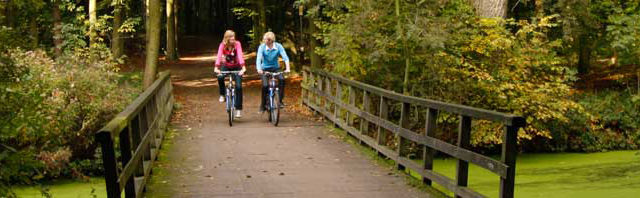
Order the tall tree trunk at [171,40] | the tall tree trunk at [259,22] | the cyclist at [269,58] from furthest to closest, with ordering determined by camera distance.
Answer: the tall tree trunk at [171,40], the tall tree trunk at [259,22], the cyclist at [269,58]

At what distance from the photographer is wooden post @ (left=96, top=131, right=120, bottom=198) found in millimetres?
5438

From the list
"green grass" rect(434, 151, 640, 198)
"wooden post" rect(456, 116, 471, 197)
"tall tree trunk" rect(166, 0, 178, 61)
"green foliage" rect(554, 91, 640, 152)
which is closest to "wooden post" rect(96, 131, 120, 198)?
"wooden post" rect(456, 116, 471, 197)

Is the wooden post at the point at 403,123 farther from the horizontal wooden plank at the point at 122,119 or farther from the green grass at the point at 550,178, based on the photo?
the horizontal wooden plank at the point at 122,119

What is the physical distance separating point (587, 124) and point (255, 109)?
28.3ft

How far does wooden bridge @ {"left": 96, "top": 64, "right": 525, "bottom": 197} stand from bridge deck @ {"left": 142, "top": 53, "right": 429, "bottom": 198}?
0.04 ft

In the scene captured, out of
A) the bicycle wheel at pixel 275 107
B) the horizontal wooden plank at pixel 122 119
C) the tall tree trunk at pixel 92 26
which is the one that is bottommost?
the bicycle wheel at pixel 275 107

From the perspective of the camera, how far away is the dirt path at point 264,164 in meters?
7.99

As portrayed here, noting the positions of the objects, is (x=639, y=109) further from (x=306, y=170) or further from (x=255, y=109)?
(x=306, y=170)

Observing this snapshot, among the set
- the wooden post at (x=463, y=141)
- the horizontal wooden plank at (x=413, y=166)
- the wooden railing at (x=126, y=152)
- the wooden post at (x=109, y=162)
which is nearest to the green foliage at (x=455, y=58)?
the horizontal wooden plank at (x=413, y=166)

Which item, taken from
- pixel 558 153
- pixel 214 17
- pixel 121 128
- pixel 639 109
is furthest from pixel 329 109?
pixel 214 17

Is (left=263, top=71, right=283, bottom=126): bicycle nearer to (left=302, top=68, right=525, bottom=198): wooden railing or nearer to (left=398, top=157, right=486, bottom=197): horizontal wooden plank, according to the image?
(left=302, top=68, right=525, bottom=198): wooden railing

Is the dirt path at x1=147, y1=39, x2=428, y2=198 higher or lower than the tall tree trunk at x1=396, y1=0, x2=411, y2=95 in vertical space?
lower

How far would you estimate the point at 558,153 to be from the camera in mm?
18969

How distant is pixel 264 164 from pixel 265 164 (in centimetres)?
1
